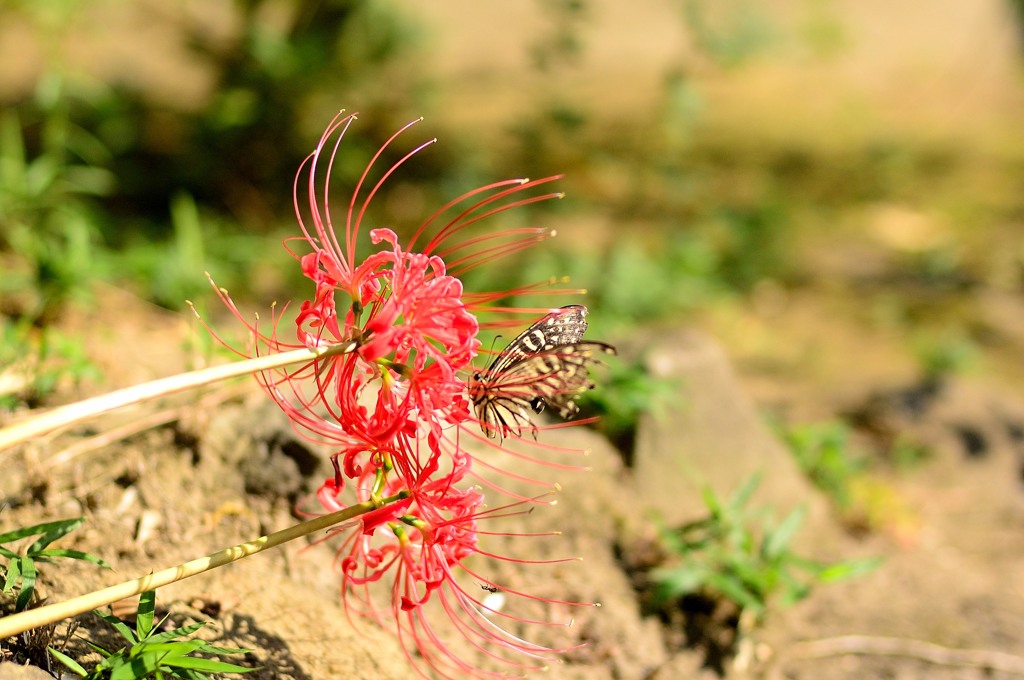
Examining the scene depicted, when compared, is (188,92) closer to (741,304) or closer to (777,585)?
(741,304)

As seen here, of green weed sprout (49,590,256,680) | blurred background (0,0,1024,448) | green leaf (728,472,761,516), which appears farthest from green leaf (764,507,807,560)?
green weed sprout (49,590,256,680)

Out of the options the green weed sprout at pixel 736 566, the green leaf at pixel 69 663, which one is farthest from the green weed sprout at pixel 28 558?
the green weed sprout at pixel 736 566

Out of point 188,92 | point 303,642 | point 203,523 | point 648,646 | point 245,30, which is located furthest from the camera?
point 188,92

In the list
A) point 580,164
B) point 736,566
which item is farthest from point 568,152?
point 736,566

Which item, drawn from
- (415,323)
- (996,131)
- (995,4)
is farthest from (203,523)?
(995,4)

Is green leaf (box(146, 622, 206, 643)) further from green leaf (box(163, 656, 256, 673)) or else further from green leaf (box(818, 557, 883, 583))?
green leaf (box(818, 557, 883, 583))
